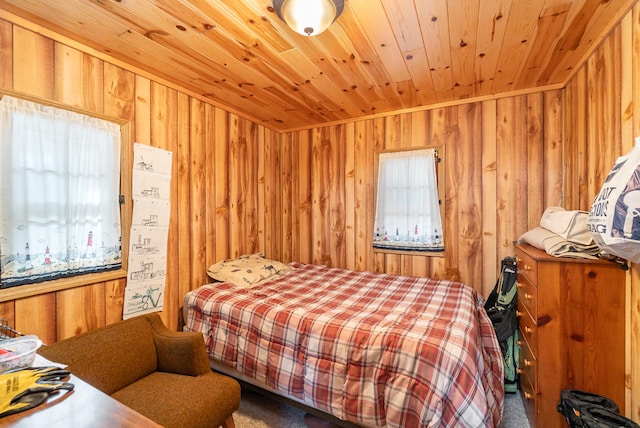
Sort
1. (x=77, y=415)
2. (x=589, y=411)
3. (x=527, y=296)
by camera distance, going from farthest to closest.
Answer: (x=527, y=296) < (x=589, y=411) < (x=77, y=415)

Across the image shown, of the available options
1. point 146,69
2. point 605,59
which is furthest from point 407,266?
point 146,69

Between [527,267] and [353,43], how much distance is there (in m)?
1.87

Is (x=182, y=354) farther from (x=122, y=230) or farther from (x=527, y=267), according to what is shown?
(x=527, y=267)

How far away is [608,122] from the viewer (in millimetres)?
1618

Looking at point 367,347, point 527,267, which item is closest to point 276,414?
point 367,347

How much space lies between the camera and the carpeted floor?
1.78 m

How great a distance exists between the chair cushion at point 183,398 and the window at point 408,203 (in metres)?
2.03

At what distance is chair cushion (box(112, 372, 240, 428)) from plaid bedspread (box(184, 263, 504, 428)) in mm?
352

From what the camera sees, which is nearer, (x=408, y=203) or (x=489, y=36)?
(x=489, y=36)

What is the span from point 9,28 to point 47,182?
84 cm

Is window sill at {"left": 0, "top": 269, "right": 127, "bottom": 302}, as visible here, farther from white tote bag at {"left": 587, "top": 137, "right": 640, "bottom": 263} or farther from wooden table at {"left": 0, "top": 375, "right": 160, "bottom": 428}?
white tote bag at {"left": 587, "top": 137, "right": 640, "bottom": 263}

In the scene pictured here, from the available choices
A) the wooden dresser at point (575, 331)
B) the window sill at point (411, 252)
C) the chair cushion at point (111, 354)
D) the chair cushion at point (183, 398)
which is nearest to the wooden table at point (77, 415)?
the chair cushion at point (183, 398)

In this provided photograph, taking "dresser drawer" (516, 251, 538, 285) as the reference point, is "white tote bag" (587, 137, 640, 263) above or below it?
above

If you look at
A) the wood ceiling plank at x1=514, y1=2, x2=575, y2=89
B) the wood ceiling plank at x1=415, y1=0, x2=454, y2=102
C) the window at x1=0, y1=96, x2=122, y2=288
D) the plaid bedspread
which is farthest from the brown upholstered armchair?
the wood ceiling plank at x1=514, y1=2, x2=575, y2=89
